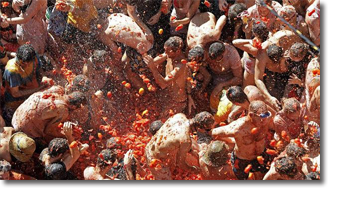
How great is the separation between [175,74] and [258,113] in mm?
1535

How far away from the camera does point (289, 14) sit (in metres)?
8.10

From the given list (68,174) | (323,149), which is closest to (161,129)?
(68,174)

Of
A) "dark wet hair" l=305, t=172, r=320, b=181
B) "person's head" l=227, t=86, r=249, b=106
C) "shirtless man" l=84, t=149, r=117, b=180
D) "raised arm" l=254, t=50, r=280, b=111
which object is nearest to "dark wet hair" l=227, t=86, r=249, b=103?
"person's head" l=227, t=86, r=249, b=106

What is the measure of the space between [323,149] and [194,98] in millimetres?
2153

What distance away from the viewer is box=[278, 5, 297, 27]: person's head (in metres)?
8.09

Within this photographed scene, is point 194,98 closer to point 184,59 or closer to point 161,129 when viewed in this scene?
point 184,59

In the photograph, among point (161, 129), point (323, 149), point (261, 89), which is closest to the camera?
point (323, 149)

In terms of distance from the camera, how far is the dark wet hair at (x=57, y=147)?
24.1ft

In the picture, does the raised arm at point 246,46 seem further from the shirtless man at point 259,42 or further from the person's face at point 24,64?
the person's face at point 24,64

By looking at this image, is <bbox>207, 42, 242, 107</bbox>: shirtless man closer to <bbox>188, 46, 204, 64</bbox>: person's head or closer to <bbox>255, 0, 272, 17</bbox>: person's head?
<bbox>188, 46, 204, 64</bbox>: person's head

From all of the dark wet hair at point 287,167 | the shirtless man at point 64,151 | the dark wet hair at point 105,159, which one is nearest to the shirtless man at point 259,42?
the dark wet hair at point 287,167

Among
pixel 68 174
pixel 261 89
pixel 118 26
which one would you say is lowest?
pixel 68 174

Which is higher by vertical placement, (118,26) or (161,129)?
(118,26)

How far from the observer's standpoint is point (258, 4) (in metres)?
8.39
